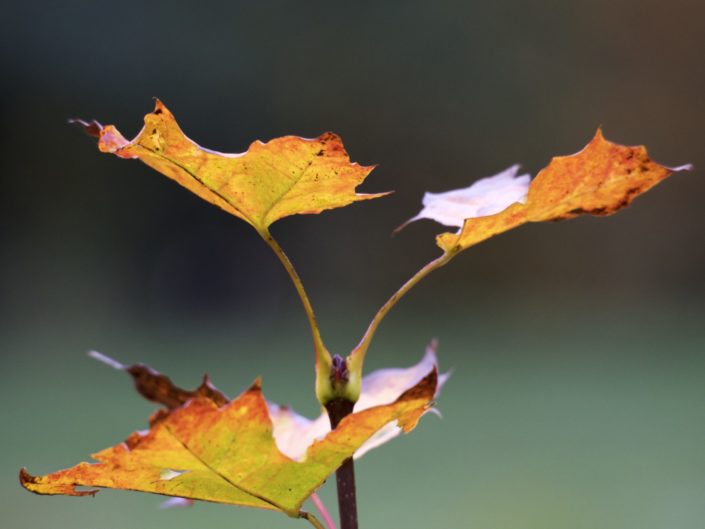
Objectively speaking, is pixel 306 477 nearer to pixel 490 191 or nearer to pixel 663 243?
pixel 490 191

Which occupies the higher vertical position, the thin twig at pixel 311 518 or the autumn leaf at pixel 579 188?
the autumn leaf at pixel 579 188

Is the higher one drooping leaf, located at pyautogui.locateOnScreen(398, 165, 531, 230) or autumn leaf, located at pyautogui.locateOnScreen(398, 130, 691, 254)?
drooping leaf, located at pyautogui.locateOnScreen(398, 165, 531, 230)

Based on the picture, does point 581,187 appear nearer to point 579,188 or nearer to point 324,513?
point 579,188

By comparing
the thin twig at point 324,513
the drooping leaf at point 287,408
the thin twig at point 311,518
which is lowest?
the thin twig at point 311,518

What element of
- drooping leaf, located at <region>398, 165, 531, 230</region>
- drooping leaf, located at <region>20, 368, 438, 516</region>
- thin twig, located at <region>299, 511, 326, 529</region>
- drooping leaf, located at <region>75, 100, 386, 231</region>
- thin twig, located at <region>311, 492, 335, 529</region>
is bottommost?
thin twig, located at <region>299, 511, 326, 529</region>

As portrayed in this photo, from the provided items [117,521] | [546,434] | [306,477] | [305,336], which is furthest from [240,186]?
[305,336]

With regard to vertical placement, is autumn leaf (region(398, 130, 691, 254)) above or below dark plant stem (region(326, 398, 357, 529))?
above
